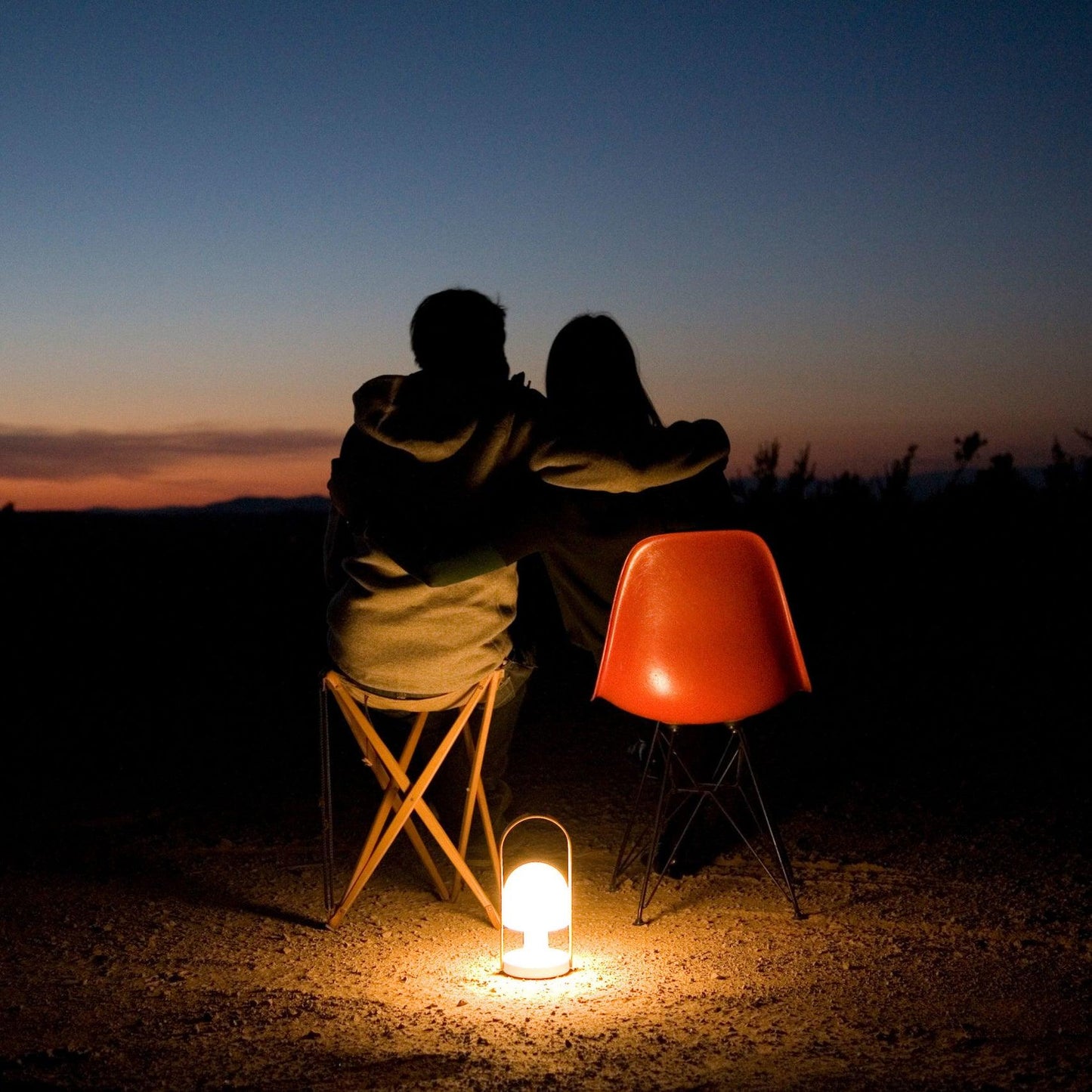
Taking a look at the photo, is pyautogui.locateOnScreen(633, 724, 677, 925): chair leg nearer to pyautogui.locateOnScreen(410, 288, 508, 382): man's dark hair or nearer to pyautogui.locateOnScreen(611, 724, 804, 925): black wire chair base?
pyautogui.locateOnScreen(611, 724, 804, 925): black wire chair base

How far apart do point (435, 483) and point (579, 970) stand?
1.34 m

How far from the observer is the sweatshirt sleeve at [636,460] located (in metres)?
3.21

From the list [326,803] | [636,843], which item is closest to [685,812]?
[636,843]

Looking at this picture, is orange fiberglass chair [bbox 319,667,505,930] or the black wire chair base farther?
the black wire chair base

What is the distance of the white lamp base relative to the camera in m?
3.05

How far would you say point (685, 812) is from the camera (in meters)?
4.23

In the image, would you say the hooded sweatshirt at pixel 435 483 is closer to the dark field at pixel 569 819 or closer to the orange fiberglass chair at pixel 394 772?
the orange fiberglass chair at pixel 394 772

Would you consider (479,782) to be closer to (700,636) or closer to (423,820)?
(423,820)

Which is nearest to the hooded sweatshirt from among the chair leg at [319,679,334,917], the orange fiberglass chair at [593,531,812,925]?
the chair leg at [319,679,334,917]

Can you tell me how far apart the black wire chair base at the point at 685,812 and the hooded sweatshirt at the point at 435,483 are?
0.69 meters

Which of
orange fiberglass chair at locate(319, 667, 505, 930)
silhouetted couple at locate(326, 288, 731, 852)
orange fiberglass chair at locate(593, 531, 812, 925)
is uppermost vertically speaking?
silhouetted couple at locate(326, 288, 731, 852)

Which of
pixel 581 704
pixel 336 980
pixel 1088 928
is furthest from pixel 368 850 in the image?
pixel 581 704

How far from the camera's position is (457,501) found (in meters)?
3.32

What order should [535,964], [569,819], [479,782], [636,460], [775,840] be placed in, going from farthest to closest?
[569,819], [479,782], [775,840], [636,460], [535,964]
